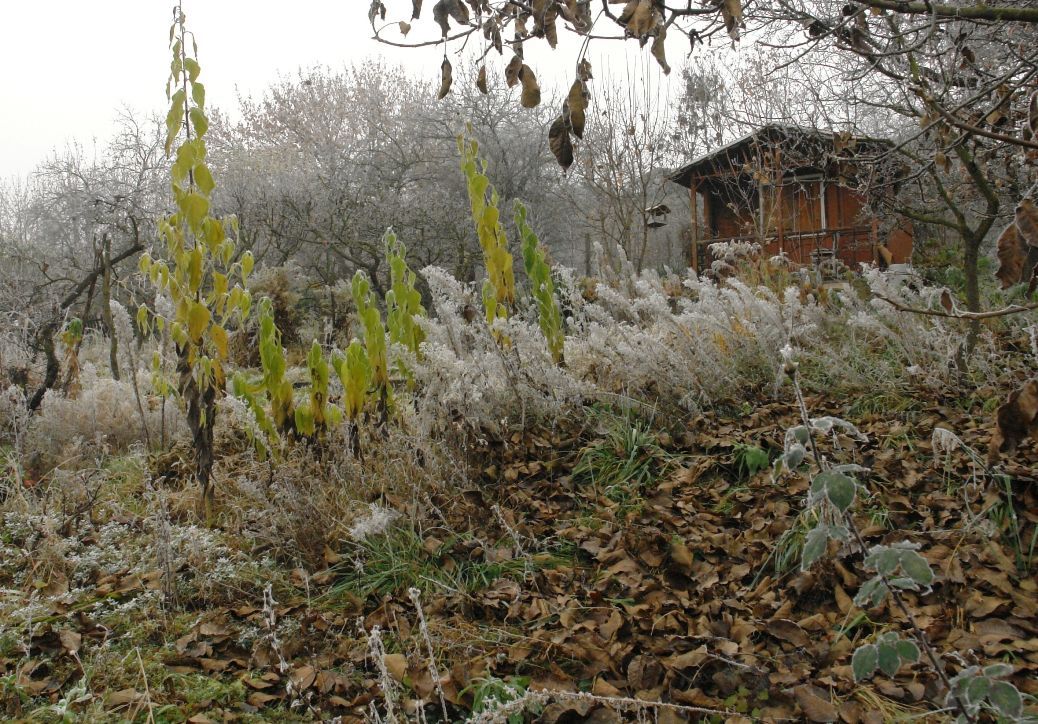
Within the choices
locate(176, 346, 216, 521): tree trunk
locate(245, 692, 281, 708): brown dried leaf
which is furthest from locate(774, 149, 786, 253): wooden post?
locate(245, 692, 281, 708): brown dried leaf

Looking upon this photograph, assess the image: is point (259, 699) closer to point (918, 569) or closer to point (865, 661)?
point (865, 661)

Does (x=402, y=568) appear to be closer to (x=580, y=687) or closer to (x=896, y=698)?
(x=580, y=687)

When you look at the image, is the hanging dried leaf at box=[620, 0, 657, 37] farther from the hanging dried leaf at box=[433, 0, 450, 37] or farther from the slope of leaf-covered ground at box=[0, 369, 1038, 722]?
the slope of leaf-covered ground at box=[0, 369, 1038, 722]

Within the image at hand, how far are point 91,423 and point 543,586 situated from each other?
3.45 meters

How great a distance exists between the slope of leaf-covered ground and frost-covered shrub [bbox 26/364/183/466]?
1.14m

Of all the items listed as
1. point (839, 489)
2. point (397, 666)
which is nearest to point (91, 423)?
point (397, 666)

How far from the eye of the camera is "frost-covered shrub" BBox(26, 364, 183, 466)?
14.0ft

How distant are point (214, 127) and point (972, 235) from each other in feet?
85.9

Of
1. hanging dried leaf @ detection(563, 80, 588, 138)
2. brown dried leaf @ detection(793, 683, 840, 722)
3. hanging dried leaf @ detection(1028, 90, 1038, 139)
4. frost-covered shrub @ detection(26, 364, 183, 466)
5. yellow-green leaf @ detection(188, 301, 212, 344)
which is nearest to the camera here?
hanging dried leaf @ detection(1028, 90, 1038, 139)

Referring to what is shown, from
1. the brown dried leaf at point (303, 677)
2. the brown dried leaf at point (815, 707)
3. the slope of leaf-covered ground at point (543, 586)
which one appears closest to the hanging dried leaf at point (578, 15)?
the slope of leaf-covered ground at point (543, 586)

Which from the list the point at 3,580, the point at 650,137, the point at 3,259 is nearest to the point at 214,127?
the point at 3,259

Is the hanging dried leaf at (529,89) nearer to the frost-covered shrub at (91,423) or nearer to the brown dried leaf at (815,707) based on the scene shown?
the brown dried leaf at (815,707)

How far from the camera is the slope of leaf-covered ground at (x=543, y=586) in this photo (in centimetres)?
181

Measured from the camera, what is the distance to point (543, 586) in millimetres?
2357
